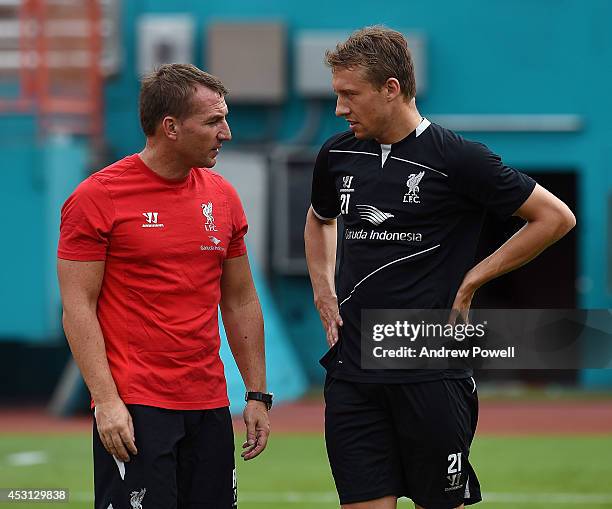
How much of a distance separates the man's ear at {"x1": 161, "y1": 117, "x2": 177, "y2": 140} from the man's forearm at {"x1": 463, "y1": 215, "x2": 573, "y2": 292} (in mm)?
1267

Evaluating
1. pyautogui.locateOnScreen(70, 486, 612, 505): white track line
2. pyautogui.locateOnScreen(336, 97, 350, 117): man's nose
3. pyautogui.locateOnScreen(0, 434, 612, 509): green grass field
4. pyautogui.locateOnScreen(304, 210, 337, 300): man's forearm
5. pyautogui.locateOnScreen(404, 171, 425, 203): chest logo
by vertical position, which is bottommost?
pyautogui.locateOnScreen(0, 434, 612, 509): green grass field

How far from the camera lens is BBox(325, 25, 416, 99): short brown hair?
485 cm

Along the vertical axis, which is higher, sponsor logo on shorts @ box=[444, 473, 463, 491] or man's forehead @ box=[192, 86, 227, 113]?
man's forehead @ box=[192, 86, 227, 113]

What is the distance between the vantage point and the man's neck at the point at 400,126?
494cm

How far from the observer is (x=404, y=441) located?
4.99m

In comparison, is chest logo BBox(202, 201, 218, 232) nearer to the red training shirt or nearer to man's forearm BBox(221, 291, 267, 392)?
the red training shirt

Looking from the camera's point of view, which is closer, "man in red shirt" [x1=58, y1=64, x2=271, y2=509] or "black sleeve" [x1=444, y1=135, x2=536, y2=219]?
"man in red shirt" [x1=58, y1=64, x2=271, y2=509]

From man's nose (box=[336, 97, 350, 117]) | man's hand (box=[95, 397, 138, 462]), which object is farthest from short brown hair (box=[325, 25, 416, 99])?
man's hand (box=[95, 397, 138, 462])

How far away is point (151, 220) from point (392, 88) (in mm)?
1080

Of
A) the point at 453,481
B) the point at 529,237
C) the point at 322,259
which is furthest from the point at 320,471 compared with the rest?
the point at 529,237

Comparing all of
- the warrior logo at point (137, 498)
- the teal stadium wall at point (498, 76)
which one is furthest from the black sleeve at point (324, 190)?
the teal stadium wall at point (498, 76)

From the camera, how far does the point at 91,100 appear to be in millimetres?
16703

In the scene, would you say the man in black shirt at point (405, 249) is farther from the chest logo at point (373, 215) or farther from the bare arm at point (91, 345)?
the bare arm at point (91, 345)

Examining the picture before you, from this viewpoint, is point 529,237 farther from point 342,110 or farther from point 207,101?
point 207,101
